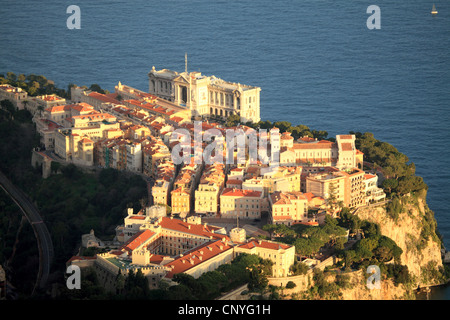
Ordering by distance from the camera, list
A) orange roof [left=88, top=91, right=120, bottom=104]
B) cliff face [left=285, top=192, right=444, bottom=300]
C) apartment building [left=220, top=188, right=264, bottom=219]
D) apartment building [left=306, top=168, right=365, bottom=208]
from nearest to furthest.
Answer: apartment building [left=220, top=188, right=264, bottom=219], cliff face [left=285, top=192, right=444, bottom=300], apartment building [left=306, top=168, right=365, bottom=208], orange roof [left=88, top=91, right=120, bottom=104]

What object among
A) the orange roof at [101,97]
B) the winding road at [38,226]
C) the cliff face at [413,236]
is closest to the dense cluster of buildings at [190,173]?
the orange roof at [101,97]

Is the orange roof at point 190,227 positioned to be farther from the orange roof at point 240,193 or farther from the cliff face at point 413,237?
the cliff face at point 413,237

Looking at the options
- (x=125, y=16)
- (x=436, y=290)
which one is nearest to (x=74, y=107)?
(x=436, y=290)

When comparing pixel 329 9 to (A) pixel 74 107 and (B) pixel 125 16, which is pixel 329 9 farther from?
(A) pixel 74 107

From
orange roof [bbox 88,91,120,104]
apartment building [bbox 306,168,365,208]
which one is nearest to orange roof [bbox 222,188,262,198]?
apartment building [bbox 306,168,365,208]

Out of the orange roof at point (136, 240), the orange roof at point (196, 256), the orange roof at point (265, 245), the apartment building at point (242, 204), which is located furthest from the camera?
the apartment building at point (242, 204)

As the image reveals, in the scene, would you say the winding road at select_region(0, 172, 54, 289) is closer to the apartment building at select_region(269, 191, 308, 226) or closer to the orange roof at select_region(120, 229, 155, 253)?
the orange roof at select_region(120, 229, 155, 253)

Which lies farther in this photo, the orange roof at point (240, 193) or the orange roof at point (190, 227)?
the orange roof at point (240, 193)
